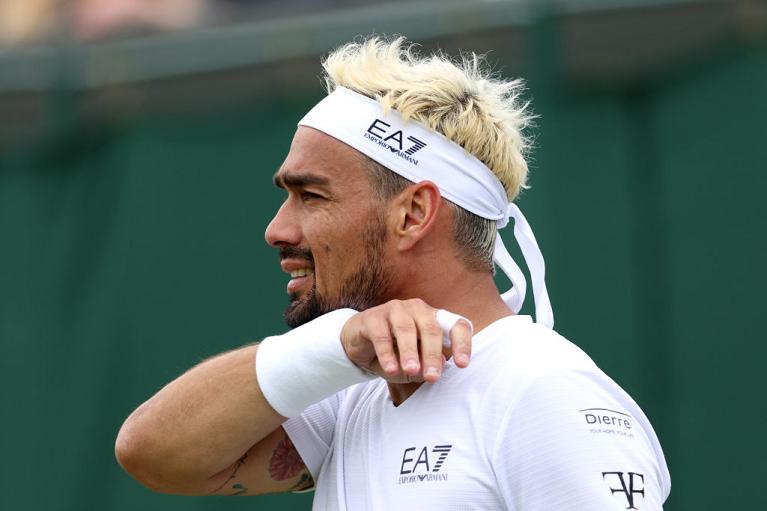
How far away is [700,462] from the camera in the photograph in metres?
4.93

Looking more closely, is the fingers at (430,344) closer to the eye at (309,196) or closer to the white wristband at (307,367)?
the white wristband at (307,367)

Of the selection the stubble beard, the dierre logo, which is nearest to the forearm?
the stubble beard

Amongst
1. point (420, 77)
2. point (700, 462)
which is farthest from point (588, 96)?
point (420, 77)

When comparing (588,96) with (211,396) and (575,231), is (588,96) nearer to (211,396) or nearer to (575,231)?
(575,231)

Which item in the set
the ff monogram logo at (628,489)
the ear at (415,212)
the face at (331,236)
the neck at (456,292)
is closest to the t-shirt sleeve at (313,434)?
the face at (331,236)

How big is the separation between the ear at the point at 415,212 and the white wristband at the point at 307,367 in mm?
275

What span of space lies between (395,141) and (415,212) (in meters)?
0.17

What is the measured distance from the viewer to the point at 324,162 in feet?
9.74

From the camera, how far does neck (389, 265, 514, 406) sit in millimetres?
2877

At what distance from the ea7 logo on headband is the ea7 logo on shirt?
2.26ft

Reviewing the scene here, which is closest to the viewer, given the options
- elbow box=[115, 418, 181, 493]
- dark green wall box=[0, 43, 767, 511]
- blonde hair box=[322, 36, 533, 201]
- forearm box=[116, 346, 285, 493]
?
forearm box=[116, 346, 285, 493]

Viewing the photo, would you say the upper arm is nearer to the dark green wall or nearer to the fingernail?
the fingernail

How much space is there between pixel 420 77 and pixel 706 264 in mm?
2432

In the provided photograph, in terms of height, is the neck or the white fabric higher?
the neck
